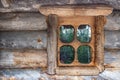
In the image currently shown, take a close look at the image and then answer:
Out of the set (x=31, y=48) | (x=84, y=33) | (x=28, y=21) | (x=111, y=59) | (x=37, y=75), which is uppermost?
(x=28, y=21)

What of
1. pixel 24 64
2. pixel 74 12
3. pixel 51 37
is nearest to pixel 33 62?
pixel 24 64

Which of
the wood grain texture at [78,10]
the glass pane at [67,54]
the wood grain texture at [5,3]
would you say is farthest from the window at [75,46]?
the wood grain texture at [5,3]

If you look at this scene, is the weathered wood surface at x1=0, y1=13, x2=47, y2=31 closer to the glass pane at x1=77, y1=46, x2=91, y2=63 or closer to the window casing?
the window casing

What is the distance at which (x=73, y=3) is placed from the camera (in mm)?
2070

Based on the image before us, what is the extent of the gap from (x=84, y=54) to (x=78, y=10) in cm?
42

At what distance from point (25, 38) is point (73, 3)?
19.6 inches

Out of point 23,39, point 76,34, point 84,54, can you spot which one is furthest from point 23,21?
point 84,54

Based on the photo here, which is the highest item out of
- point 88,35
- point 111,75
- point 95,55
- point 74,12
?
point 74,12

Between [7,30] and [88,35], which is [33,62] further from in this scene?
[88,35]

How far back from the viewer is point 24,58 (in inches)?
92.4

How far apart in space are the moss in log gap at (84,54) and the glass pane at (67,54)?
0.18 ft

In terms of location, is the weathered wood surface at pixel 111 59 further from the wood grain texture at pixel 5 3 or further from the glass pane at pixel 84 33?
the wood grain texture at pixel 5 3

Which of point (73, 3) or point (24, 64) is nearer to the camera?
point (73, 3)

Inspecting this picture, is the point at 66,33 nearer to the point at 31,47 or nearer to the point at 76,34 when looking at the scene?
the point at 76,34
